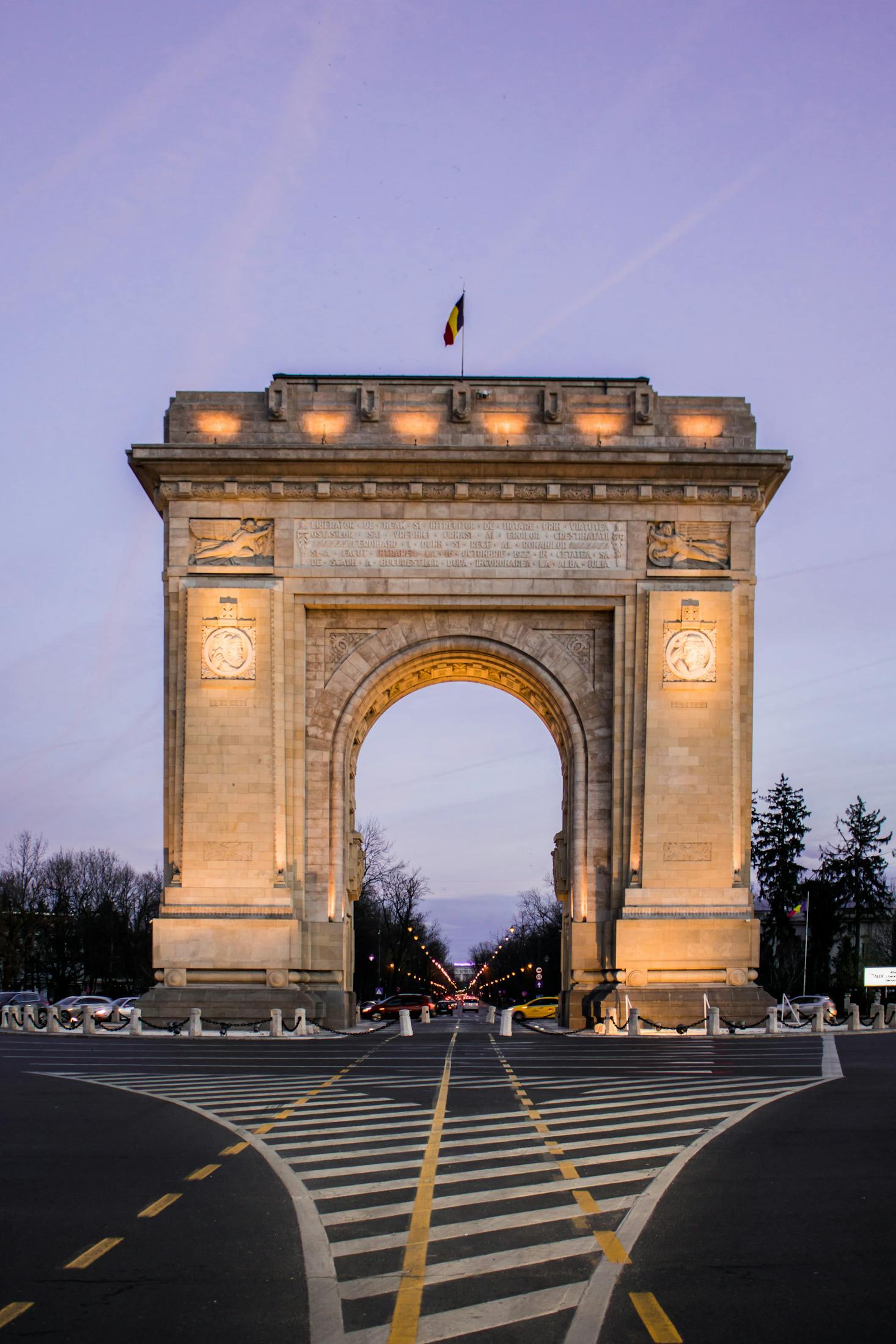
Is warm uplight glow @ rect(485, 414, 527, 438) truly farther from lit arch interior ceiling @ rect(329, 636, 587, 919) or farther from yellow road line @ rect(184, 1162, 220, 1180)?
yellow road line @ rect(184, 1162, 220, 1180)

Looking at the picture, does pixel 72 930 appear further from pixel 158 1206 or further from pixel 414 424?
pixel 158 1206

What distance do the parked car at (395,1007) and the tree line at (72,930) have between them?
31.0m

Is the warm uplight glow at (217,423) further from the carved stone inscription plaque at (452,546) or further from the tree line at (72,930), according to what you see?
the tree line at (72,930)

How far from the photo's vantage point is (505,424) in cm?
4172

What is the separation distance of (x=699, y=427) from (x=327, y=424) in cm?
1108

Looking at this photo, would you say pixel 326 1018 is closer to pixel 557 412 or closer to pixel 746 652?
pixel 746 652

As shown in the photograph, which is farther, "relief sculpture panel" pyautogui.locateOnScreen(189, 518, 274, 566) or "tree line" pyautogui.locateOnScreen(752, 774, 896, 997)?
"tree line" pyautogui.locateOnScreen(752, 774, 896, 997)

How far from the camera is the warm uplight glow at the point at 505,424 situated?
1641 inches

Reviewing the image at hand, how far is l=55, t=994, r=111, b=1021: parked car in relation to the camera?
50.0m

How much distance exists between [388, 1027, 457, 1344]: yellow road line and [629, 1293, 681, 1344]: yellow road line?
43.5 inches

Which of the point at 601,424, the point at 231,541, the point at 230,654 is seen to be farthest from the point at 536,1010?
the point at 601,424

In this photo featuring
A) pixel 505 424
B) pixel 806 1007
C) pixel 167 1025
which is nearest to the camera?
pixel 167 1025

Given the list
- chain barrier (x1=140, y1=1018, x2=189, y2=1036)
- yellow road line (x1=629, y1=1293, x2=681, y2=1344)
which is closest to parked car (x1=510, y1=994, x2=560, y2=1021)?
chain barrier (x1=140, y1=1018, x2=189, y2=1036)

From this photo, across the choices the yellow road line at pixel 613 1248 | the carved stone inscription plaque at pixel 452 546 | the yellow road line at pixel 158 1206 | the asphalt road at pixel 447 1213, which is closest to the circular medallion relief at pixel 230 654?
the carved stone inscription plaque at pixel 452 546
